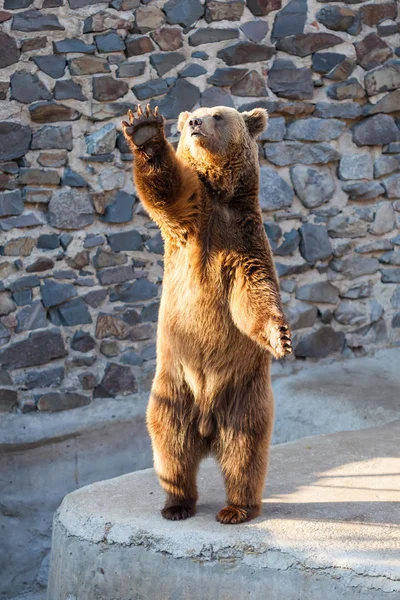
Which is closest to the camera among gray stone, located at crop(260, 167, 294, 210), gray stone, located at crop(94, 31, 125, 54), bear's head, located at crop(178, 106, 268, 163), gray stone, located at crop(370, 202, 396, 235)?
bear's head, located at crop(178, 106, 268, 163)

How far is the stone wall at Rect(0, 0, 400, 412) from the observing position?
5.41 meters

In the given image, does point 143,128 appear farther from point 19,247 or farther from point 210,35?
point 210,35

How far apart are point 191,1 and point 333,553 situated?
13.3ft

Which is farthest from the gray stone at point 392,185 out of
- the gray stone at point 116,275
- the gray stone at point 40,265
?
the gray stone at point 40,265

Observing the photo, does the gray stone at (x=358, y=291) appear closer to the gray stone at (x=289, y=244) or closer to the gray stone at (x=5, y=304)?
the gray stone at (x=289, y=244)

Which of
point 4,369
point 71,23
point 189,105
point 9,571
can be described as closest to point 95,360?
point 4,369

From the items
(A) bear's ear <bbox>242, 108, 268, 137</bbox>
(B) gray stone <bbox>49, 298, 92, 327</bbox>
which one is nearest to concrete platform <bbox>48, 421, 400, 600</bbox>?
(A) bear's ear <bbox>242, 108, 268, 137</bbox>

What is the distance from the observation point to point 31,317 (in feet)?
18.1

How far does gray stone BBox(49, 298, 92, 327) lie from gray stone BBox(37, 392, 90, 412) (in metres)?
0.48

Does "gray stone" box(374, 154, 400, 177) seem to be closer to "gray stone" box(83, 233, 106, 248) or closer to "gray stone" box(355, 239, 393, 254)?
"gray stone" box(355, 239, 393, 254)

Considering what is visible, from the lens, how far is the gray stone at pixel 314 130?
612 centimetres

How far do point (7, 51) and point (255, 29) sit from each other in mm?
1788

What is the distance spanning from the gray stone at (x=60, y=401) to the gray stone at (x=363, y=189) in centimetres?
254

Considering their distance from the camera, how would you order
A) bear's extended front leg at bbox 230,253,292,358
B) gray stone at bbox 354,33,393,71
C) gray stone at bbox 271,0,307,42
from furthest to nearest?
gray stone at bbox 354,33,393,71 < gray stone at bbox 271,0,307,42 < bear's extended front leg at bbox 230,253,292,358
